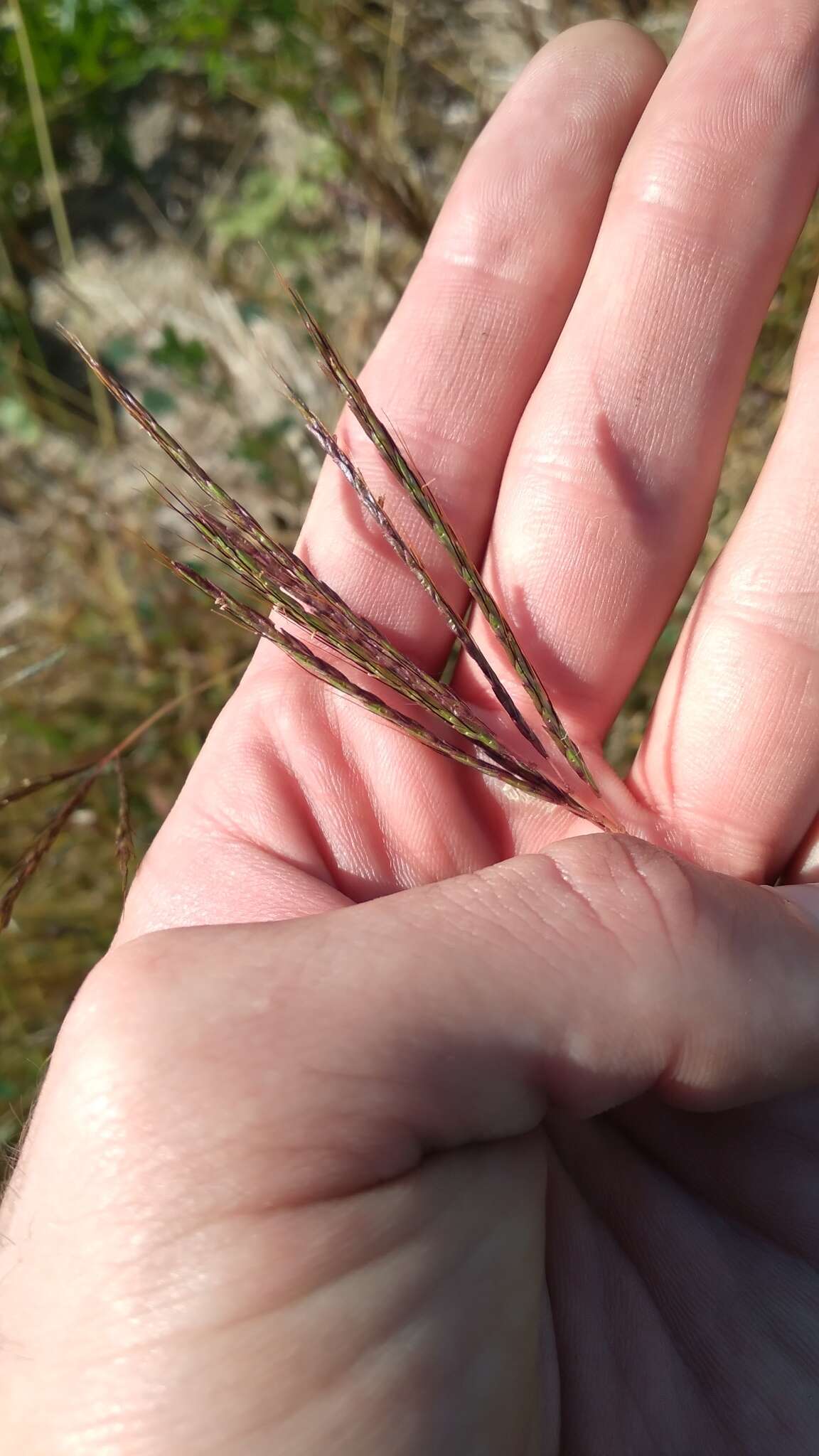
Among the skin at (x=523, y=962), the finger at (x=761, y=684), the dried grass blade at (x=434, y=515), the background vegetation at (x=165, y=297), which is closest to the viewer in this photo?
the skin at (x=523, y=962)

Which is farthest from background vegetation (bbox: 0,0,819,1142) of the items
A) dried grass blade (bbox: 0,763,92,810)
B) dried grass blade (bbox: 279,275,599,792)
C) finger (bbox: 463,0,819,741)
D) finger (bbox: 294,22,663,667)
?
dried grass blade (bbox: 279,275,599,792)

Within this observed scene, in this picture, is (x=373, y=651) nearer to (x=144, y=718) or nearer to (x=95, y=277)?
(x=144, y=718)

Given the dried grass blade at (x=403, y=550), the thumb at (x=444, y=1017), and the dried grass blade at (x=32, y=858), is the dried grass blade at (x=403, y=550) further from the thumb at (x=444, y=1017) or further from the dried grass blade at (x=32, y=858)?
the dried grass blade at (x=32, y=858)

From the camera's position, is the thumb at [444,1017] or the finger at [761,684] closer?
the thumb at [444,1017]

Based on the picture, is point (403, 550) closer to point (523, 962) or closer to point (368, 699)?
point (368, 699)

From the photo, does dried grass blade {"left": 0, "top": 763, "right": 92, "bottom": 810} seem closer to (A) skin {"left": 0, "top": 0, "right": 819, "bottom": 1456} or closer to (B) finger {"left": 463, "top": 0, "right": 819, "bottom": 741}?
(A) skin {"left": 0, "top": 0, "right": 819, "bottom": 1456}

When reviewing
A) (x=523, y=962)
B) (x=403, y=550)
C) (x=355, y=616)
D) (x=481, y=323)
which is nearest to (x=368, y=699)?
(x=355, y=616)

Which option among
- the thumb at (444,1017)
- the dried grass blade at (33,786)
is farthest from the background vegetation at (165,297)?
the thumb at (444,1017)

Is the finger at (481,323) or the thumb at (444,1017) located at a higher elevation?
the finger at (481,323)
